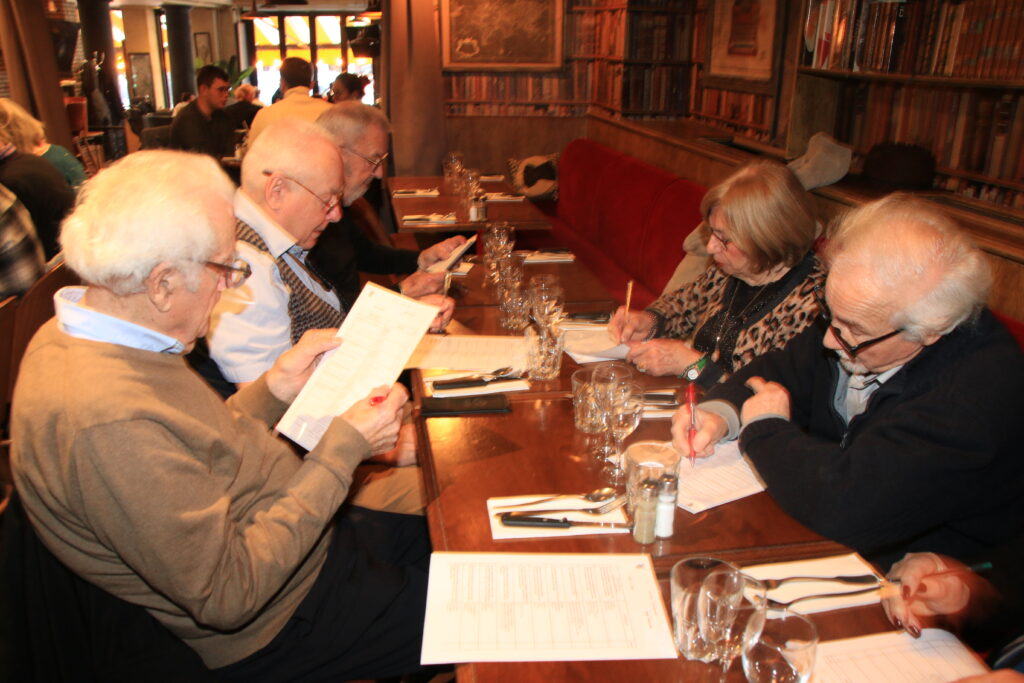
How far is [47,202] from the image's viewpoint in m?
4.16

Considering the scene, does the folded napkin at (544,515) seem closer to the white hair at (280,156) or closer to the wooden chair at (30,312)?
the white hair at (280,156)

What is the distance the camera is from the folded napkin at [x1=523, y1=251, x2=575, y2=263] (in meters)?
3.36

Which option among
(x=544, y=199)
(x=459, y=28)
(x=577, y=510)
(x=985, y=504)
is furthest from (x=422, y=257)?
(x=459, y=28)

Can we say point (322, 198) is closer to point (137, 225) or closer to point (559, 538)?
point (137, 225)

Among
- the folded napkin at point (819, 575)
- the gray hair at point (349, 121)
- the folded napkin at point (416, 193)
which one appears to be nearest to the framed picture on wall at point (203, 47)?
the folded napkin at point (416, 193)

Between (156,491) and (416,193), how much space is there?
164 inches

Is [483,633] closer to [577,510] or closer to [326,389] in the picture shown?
[577,510]

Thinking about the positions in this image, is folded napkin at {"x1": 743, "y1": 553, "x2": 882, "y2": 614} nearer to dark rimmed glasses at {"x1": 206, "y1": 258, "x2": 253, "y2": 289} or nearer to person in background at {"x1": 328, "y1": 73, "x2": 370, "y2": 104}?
dark rimmed glasses at {"x1": 206, "y1": 258, "x2": 253, "y2": 289}

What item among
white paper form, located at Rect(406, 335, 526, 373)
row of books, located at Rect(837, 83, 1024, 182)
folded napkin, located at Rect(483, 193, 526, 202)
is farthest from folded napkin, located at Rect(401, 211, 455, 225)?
row of books, located at Rect(837, 83, 1024, 182)

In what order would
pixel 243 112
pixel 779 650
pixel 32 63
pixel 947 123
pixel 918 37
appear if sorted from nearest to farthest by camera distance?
pixel 779 650 → pixel 918 37 → pixel 947 123 → pixel 32 63 → pixel 243 112

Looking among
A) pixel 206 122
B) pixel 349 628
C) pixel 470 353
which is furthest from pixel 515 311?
pixel 206 122

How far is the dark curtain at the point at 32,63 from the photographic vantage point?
18.6ft

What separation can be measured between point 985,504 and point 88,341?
169 cm

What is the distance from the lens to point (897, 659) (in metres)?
1.10
